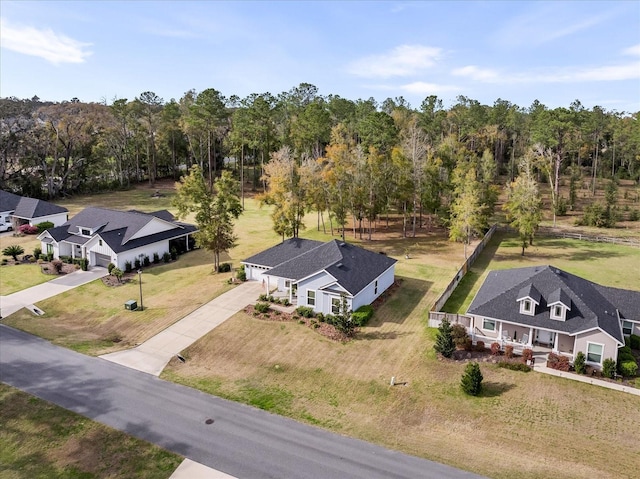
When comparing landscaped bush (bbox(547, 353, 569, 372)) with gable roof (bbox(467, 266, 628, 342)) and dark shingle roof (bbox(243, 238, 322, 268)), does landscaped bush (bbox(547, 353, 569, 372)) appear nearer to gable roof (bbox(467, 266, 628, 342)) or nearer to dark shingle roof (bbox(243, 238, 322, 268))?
gable roof (bbox(467, 266, 628, 342))

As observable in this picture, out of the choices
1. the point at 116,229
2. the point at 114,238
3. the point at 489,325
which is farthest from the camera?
the point at 116,229

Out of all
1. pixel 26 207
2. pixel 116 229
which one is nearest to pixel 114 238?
pixel 116 229

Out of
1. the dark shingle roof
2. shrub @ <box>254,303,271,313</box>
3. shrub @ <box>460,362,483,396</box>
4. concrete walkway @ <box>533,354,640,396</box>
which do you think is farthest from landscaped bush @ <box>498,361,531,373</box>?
the dark shingle roof

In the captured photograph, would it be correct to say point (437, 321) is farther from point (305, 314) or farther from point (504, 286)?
point (305, 314)

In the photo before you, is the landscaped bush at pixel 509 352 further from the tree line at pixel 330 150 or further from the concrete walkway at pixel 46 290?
the concrete walkway at pixel 46 290

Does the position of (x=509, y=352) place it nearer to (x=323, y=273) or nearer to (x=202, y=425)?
(x=323, y=273)
